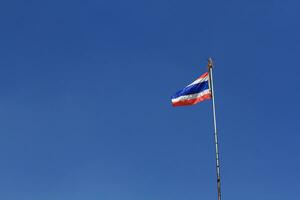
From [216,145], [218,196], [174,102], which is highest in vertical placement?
[174,102]

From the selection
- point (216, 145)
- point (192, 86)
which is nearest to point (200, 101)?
point (192, 86)

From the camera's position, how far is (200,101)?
67.0m

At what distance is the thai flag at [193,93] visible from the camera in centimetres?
6696

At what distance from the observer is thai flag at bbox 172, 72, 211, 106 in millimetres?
66956

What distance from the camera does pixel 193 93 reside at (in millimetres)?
67375

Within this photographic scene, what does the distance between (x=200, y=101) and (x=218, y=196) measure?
1186 cm

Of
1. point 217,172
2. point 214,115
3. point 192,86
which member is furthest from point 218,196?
point 192,86

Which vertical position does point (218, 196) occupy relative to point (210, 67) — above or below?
below

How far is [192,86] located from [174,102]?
2.64 m

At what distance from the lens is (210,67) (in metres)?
66.2

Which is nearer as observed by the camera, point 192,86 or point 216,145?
point 216,145

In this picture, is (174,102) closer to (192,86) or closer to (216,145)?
(192,86)

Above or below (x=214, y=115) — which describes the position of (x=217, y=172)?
below

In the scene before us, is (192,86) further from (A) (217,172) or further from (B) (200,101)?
(A) (217,172)
